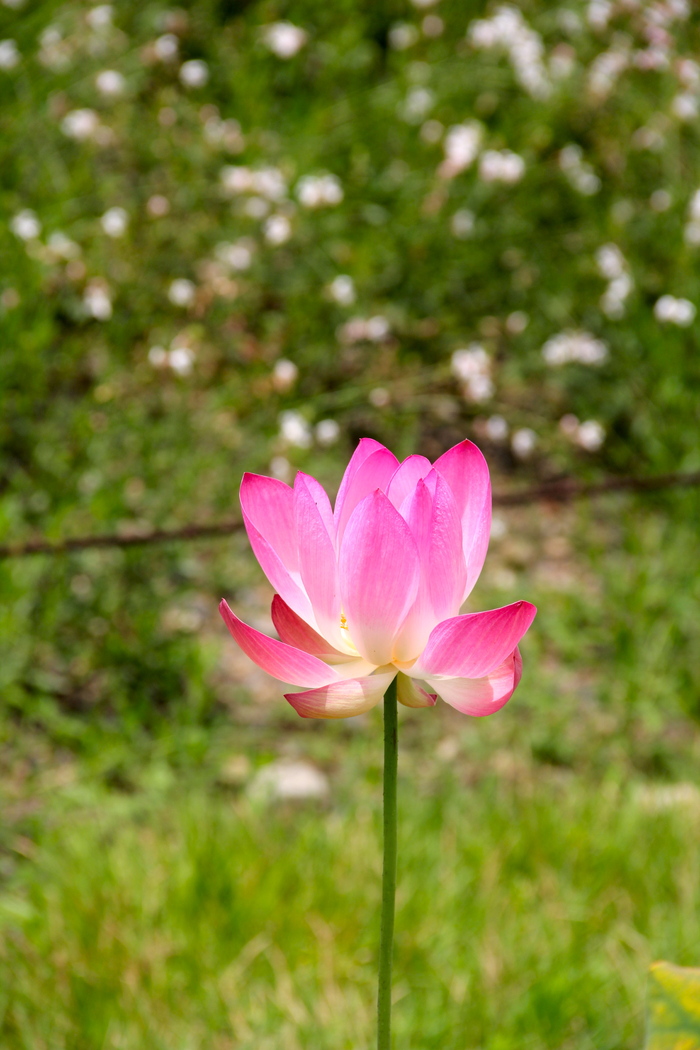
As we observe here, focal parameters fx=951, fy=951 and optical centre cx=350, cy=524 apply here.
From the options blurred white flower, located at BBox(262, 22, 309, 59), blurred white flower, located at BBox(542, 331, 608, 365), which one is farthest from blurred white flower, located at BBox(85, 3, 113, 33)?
blurred white flower, located at BBox(542, 331, 608, 365)

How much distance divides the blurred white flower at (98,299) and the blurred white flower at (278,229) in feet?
1.77

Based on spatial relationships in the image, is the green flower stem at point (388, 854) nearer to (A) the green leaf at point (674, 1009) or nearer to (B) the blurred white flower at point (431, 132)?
(A) the green leaf at point (674, 1009)

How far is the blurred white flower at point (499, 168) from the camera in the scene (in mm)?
3258

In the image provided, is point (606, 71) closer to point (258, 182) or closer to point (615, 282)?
point (615, 282)

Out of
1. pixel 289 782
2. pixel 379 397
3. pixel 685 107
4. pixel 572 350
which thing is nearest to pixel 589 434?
pixel 572 350

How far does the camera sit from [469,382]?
2.87 metres

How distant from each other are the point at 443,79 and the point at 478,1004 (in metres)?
3.35

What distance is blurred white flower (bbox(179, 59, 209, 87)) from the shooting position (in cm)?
325

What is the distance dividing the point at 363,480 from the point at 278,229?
7.52 feet

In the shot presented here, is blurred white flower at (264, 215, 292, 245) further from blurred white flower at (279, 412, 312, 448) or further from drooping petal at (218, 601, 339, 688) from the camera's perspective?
drooping petal at (218, 601, 339, 688)

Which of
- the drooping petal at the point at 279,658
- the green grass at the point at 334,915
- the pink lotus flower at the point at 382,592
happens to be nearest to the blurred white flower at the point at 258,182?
the green grass at the point at 334,915

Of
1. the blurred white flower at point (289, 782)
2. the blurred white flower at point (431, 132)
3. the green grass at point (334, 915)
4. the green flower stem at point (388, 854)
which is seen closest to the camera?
the green flower stem at point (388, 854)

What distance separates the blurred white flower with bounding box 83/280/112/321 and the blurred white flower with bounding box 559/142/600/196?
194 centimetres

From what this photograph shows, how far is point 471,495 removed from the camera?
699 mm
